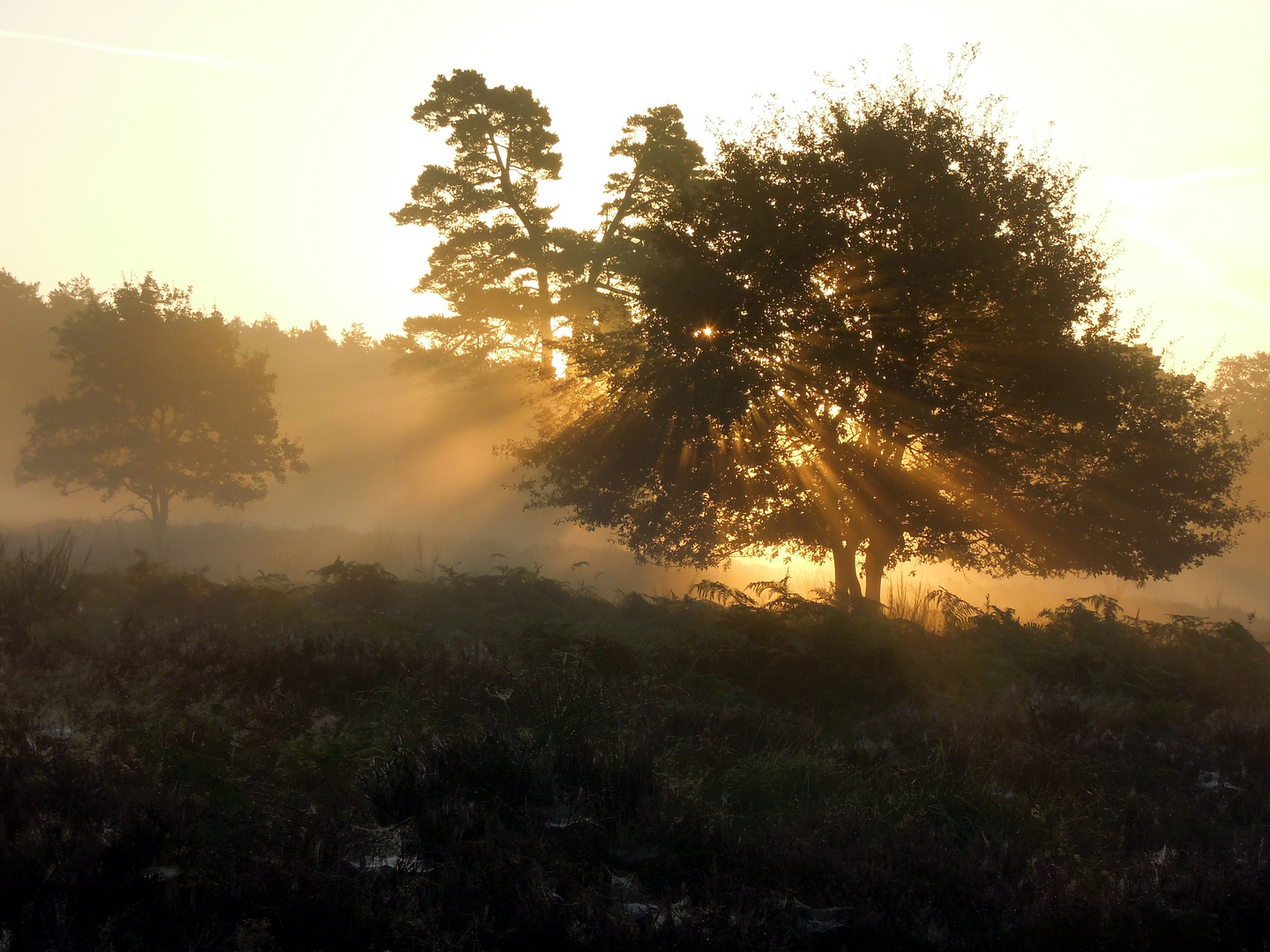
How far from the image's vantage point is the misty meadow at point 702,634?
450cm

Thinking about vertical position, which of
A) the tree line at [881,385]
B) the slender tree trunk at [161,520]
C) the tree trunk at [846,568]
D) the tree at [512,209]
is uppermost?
the tree at [512,209]

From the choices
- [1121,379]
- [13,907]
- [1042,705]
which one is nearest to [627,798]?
[13,907]

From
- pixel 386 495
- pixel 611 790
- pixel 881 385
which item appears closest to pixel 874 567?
pixel 881 385

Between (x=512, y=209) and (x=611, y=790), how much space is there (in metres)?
26.6

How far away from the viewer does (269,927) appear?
3.93m

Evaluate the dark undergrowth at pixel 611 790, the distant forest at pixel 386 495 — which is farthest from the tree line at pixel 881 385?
the distant forest at pixel 386 495

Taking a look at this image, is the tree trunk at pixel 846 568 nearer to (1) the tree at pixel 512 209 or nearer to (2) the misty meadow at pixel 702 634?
(2) the misty meadow at pixel 702 634

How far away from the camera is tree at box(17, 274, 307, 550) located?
2966cm

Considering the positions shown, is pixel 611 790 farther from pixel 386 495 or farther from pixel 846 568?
pixel 386 495

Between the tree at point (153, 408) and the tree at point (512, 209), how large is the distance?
8.51 metres

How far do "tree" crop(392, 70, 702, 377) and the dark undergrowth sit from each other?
19.8 meters

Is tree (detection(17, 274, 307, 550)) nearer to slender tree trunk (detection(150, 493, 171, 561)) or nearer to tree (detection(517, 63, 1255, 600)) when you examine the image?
slender tree trunk (detection(150, 493, 171, 561))

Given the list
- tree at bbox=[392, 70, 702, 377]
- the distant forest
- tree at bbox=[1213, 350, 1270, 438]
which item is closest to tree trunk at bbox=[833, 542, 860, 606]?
the distant forest

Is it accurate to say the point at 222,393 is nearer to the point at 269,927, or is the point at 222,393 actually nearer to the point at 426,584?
the point at 426,584
